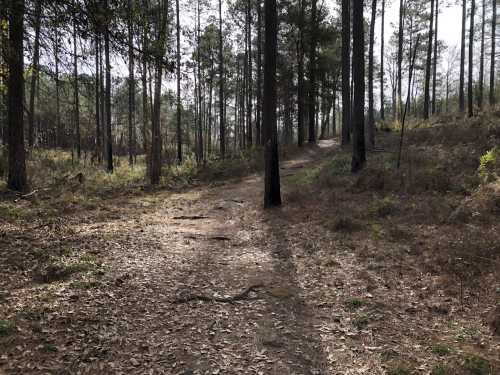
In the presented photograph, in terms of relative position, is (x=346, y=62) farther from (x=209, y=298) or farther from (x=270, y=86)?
(x=209, y=298)

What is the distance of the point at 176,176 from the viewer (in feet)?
58.5

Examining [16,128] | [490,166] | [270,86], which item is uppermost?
[270,86]

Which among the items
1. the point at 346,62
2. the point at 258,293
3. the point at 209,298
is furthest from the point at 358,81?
the point at 209,298

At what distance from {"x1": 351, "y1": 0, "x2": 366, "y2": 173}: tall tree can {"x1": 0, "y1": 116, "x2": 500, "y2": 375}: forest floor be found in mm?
3784

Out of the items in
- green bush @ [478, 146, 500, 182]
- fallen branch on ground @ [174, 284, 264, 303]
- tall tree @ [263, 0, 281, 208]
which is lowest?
fallen branch on ground @ [174, 284, 264, 303]

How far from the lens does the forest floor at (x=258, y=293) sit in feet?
12.0

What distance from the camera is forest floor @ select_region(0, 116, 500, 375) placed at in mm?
3643

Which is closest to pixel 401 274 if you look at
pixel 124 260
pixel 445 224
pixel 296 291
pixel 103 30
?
pixel 296 291

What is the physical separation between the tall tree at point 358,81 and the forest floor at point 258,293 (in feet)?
12.4

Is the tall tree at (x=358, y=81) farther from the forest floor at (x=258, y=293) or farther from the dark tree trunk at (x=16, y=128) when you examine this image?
the dark tree trunk at (x=16, y=128)

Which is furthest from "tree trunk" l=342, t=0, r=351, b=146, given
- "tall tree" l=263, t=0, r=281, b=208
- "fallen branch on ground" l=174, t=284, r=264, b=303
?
"fallen branch on ground" l=174, t=284, r=264, b=303

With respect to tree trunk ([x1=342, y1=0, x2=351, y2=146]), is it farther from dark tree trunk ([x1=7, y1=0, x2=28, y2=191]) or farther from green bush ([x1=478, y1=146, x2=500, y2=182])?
dark tree trunk ([x1=7, y1=0, x2=28, y2=191])

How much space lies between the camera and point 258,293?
206 inches

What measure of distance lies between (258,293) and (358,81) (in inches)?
379
